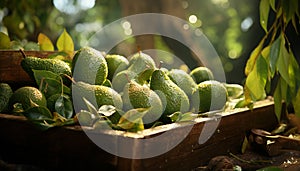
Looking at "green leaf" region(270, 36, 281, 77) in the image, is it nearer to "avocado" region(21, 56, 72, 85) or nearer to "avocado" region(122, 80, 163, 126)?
"avocado" region(122, 80, 163, 126)

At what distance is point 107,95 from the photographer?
32.5 inches

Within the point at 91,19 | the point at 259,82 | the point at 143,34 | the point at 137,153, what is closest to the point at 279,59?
the point at 259,82

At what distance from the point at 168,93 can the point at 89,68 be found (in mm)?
167

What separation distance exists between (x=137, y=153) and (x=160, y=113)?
0.52ft

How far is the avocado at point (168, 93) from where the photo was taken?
0.87m

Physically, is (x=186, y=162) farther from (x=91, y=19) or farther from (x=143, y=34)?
(x=91, y=19)

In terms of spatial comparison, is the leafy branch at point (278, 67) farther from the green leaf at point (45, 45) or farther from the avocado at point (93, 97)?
the green leaf at point (45, 45)

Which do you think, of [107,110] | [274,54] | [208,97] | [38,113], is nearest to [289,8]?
[274,54]

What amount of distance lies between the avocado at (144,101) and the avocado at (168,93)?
3 centimetres

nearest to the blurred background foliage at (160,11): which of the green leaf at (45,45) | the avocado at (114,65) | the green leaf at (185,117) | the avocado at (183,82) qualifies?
the green leaf at (45,45)

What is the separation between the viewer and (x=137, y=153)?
70 centimetres

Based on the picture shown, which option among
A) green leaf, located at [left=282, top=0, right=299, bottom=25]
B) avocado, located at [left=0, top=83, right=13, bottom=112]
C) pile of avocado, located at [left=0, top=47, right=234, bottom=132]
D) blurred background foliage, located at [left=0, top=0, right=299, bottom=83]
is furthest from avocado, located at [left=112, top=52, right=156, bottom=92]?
blurred background foliage, located at [left=0, top=0, right=299, bottom=83]

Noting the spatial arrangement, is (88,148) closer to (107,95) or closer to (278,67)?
(107,95)

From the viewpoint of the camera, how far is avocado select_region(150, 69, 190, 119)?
874 mm
